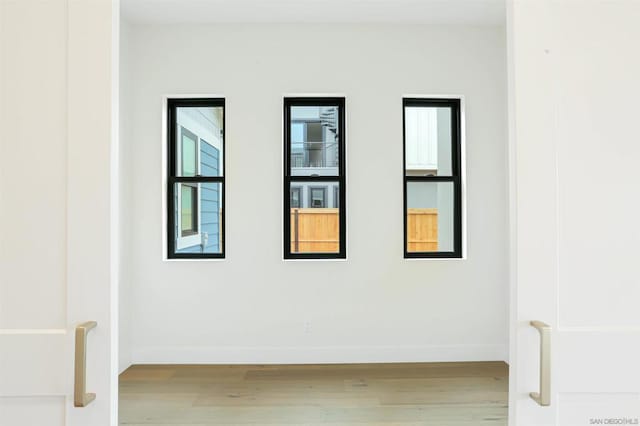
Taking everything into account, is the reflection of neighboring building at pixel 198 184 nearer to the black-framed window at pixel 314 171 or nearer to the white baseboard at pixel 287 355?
the black-framed window at pixel 314 171

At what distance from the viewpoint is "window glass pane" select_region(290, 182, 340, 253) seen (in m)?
3.80

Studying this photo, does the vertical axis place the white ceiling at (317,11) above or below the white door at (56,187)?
above

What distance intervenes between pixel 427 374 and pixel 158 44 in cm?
364

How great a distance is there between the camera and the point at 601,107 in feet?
3.57

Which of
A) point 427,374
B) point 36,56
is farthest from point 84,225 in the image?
point 427,374

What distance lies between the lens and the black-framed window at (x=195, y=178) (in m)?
3.75

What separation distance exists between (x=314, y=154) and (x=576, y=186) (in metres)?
2.87

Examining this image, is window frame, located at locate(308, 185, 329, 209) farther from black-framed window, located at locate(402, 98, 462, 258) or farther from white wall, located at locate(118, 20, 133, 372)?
white wall, located at locate(118, 20, 133, 372)

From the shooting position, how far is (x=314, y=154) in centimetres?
382

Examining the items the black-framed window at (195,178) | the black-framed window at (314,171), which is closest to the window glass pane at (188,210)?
the black-framed window at (195,178)

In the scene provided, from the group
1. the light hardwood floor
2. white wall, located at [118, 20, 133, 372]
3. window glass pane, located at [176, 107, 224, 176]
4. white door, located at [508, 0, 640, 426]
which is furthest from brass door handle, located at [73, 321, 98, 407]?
window glass pane, located at [176, 107, 224, 176]

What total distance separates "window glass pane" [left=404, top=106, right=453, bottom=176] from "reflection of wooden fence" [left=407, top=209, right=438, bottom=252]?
14.9 inches

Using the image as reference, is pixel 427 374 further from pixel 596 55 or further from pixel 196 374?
pixel 596 55

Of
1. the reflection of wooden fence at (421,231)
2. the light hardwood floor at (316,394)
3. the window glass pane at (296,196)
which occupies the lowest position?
the light hardwood floor at (316,394)
